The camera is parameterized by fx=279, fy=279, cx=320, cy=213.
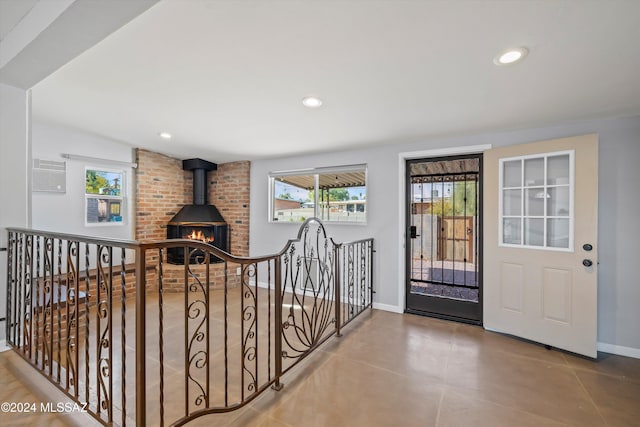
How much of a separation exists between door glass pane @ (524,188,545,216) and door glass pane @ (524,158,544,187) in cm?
8

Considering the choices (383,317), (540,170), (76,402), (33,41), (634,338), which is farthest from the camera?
(383,317)

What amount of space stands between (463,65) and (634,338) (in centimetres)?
286

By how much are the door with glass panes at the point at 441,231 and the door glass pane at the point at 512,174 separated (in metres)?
0.72

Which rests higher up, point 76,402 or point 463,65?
point 463,65

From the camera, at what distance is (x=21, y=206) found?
7.45ft

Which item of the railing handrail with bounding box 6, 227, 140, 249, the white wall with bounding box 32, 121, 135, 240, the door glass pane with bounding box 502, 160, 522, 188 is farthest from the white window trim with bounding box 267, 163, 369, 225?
the railing handrail with bounding box 6, 227, 140, 249

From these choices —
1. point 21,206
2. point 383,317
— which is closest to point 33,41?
point 21,206

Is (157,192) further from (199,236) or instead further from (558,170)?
(558,170)

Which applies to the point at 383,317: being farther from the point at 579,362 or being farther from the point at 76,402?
the point at 76,402

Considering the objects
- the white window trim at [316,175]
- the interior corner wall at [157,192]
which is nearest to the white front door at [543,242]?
the white window trim at [316,175]

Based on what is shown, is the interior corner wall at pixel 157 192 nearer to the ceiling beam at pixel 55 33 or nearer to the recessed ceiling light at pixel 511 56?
the ceiling beam at pixel 55 33

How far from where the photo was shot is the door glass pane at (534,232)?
2742mm

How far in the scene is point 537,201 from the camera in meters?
2.77

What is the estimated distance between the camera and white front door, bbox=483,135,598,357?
2.46 m
